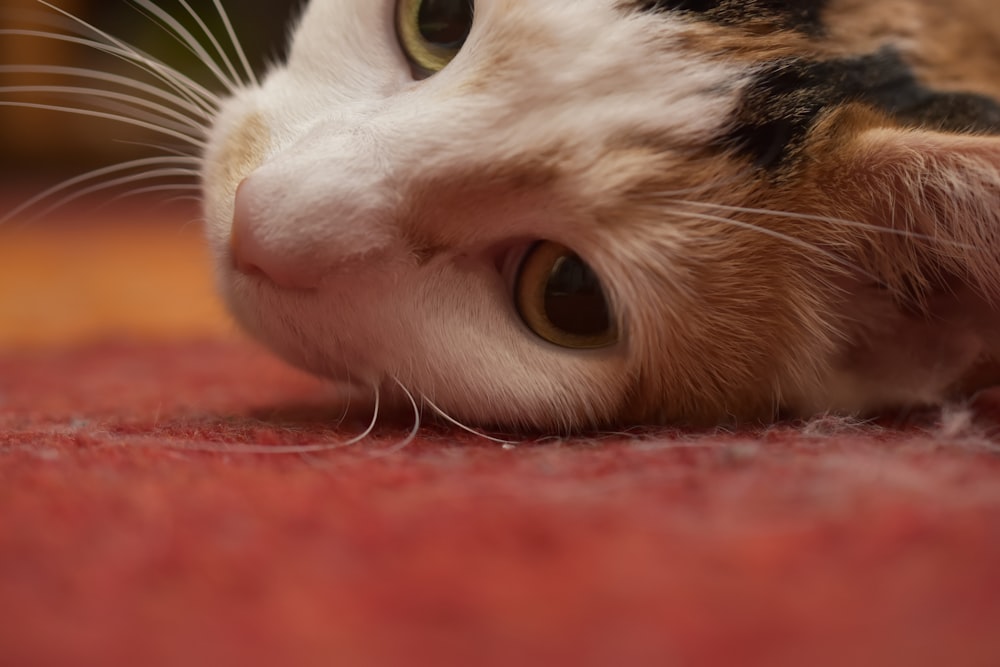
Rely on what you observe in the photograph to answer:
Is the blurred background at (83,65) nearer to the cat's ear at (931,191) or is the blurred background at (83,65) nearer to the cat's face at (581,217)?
the cat's face at (581,217)

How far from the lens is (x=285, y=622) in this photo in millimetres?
348

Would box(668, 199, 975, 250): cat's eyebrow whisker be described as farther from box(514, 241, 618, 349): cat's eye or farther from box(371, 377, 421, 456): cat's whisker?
box(371, 377, 421, 456): cat's whisker

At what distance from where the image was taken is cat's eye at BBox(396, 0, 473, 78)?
0.74 m

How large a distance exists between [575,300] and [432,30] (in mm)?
265

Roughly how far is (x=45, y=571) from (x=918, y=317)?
27.0 inches

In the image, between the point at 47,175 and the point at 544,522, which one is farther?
the point at 47,175

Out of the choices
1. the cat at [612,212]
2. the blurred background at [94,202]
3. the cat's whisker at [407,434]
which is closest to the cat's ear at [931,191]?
the cat at [612,212]

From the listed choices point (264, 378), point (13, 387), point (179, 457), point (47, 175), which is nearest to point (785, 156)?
point (179, 457)

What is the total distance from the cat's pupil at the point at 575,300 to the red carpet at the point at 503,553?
0.36ft

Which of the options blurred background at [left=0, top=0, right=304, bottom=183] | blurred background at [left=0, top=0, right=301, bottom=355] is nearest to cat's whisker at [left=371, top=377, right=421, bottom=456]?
blurred background at [left=0, top=0, right=301, bottom=355]

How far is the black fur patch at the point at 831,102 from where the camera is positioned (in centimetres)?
69

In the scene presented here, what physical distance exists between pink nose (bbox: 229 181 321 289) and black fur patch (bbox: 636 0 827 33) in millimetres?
317

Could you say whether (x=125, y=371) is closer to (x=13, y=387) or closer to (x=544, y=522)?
(x=13, y=387)

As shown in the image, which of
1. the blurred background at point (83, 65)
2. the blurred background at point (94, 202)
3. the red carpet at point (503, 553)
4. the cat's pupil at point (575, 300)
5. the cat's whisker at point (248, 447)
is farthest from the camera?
the blurred background at point (83, 65)
